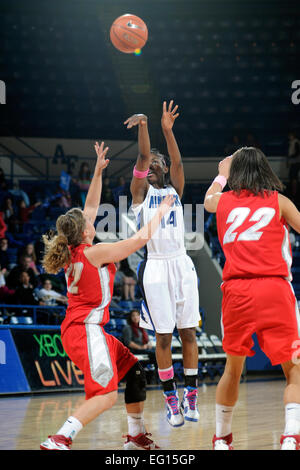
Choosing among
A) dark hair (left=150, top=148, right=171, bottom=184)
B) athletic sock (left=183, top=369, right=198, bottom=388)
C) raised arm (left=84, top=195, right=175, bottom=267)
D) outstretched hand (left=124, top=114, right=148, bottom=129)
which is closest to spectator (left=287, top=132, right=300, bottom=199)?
dark hair (left=150, top=148, right=171, bottom=184)

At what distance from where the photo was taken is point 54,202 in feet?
47.3

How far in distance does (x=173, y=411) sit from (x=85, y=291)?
140cm

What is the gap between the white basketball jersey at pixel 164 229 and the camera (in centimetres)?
552

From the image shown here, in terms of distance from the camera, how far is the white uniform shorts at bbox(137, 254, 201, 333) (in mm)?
5395

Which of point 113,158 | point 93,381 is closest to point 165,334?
point 93,381

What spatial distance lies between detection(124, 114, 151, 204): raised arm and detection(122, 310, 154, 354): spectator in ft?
18.6

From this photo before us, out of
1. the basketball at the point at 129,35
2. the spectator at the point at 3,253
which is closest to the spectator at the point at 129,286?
the spectator at the point at 3,253

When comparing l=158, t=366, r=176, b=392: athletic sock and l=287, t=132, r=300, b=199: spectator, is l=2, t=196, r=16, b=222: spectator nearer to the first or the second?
l=287, t=132, r=300, b=199: spectator

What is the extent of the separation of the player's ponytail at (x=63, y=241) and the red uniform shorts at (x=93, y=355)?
44 cm

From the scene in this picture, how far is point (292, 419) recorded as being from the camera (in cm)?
372

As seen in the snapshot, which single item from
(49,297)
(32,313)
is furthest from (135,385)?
(32,313)

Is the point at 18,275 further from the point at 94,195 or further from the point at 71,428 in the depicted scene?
the point at 71,428

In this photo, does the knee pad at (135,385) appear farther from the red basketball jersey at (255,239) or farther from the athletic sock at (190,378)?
the red basketball jersey at (255,239)
